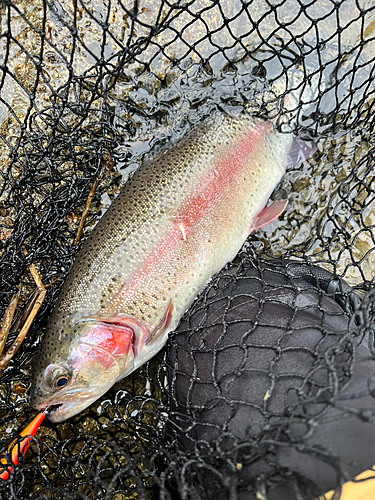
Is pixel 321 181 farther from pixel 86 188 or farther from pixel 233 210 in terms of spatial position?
pixel 86 188

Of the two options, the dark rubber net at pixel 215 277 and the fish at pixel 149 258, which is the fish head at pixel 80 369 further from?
the dark rubber net at pixel 215 277

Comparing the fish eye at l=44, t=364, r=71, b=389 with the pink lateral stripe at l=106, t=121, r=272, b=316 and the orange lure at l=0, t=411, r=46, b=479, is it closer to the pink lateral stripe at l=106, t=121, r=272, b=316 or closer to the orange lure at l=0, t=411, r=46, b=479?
the orange lure at l=0, t=411, r=46, b=479

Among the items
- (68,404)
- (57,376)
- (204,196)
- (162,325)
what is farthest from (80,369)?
(204,196)

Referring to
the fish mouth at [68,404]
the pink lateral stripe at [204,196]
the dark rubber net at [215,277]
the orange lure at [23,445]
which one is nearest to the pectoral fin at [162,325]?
the dark rubber net at [215,277]

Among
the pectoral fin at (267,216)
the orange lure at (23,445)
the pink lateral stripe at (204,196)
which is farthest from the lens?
the pectoral fin at (267,216)

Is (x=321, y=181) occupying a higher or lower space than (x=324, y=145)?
lower

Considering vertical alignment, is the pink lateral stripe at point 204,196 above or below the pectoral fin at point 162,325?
above

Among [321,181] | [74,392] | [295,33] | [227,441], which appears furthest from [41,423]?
[295,33]
